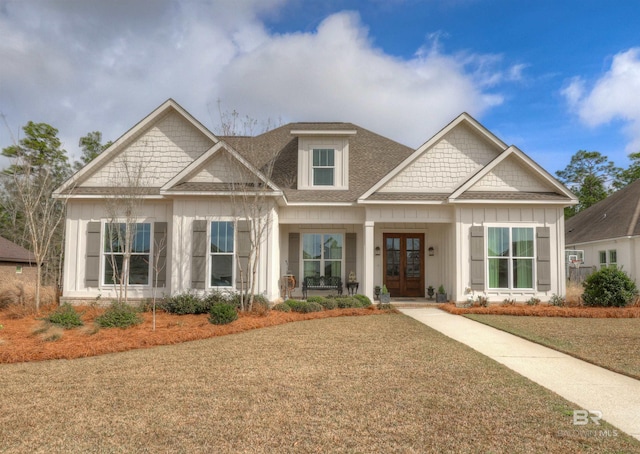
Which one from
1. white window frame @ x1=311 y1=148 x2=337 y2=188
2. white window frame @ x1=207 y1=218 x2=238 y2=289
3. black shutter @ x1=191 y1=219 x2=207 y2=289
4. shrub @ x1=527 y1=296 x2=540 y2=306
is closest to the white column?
white window frame @ x1=311 y1=148 x2=337 y2=188

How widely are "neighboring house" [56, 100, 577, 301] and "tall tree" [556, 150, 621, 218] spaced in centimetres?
2906

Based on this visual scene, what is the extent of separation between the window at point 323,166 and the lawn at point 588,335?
6.99m

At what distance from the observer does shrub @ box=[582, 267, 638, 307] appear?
1266 centimetres

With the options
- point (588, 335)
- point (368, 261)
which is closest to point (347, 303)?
point (368, 261)

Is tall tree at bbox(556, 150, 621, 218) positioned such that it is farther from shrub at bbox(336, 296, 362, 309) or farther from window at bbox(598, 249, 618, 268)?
shrub at bbox(336, 296, 362, 309)

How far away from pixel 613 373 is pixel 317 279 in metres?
10.2

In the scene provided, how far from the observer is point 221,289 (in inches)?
493

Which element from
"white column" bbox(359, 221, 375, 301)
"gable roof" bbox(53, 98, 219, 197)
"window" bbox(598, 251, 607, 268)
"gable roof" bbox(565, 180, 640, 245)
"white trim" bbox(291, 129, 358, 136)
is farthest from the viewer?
"window" bbox(598, 251, 607, 268)

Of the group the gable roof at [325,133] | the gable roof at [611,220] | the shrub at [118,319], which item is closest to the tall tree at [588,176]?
the gable roof at [611,220]

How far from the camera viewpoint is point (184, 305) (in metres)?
11.6

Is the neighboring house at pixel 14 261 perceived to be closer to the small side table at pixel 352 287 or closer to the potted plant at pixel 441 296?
the small side table at pixel 352 287

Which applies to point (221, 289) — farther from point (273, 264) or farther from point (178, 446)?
point (178, 446)

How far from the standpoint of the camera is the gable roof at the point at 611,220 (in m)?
18.7

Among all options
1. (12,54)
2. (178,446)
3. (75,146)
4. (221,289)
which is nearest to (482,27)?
(221,289)
